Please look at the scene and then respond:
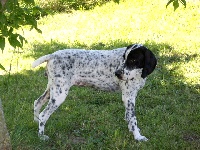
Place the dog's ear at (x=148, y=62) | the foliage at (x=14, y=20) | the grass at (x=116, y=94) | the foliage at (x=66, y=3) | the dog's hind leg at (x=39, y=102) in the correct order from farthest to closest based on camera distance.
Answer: the foliage at (x=66, y=3) → the dog's hind leg at (x=39, y=102) → the grass at (x=116, y=94) → the dog's ear at (x=148, y=62) → the foliage at (x=14, y=20)

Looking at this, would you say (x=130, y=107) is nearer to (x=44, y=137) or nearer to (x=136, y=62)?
(x=136, y=62)

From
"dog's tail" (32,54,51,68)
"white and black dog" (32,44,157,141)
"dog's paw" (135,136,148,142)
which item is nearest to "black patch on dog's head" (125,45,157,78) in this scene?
"white and black dog" (32,44,157,141)

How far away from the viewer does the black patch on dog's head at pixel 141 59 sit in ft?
15.0

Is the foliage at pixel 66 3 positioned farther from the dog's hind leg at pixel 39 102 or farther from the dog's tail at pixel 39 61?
the dog's tail at pixel 39 61

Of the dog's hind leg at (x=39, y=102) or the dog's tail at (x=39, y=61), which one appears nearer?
the dog's tail at (x=39, y=61)

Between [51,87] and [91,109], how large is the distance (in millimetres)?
1141

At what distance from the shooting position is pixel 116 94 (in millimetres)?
6156

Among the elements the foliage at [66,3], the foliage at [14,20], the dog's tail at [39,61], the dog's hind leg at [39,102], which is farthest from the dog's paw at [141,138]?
the foliage at [66,3]

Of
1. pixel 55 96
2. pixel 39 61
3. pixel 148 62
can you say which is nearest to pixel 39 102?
pixel 55 96

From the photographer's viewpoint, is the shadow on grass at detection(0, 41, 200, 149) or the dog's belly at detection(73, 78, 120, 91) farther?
the dog's belly at detection(73, 78, 120, 91)

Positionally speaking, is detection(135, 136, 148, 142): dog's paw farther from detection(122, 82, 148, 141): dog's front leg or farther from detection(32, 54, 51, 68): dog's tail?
detection(32, 54, 51, 68): dog's tail

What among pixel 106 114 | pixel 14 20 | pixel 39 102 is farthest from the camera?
pixel 106 114

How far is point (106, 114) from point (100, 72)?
0.87m

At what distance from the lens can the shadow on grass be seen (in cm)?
461
